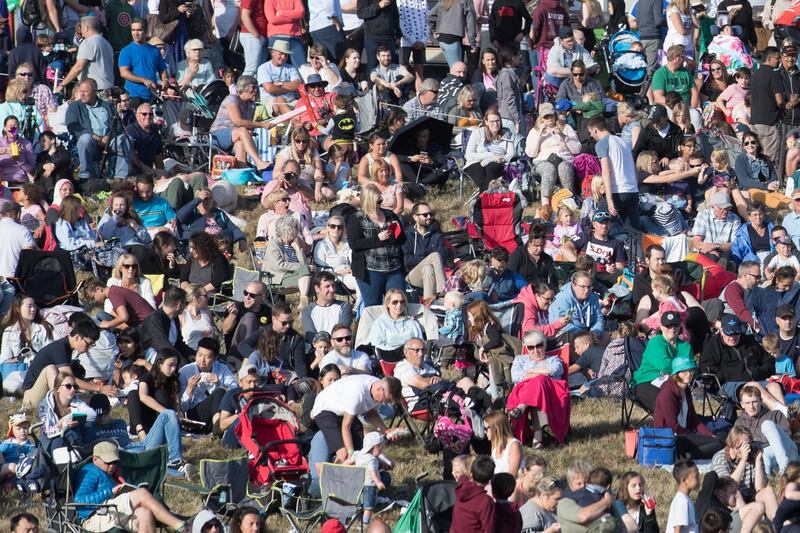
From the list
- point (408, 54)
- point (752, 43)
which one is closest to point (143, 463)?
point (408, 54)

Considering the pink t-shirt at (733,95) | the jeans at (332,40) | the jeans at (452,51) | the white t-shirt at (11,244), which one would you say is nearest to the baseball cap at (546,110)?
the jeans at (452,51)

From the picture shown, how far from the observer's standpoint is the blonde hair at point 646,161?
19391 millimetres

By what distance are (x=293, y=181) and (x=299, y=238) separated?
1.34 meters

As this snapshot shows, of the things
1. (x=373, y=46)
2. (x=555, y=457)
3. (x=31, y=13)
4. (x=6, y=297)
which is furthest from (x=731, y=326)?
(x=31, y=13)

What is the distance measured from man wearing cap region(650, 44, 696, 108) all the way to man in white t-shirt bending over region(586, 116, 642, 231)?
300 centimetres

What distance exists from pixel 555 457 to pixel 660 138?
657 centimetres

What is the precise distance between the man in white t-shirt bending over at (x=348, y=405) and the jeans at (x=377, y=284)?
294 centimetres

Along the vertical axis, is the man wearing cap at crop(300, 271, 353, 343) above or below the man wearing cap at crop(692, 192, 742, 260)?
above

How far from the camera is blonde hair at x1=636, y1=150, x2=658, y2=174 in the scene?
19391 millimetres

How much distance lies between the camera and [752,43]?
79.2 ft

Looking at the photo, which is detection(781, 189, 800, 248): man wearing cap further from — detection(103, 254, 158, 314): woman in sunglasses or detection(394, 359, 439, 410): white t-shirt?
detection(103, 254, 158, 314): woman in sunglasses

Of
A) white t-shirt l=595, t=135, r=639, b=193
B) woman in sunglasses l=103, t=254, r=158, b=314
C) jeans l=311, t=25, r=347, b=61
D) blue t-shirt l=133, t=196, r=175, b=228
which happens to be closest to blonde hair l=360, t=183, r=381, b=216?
woman in sunglasses l=103, t=254, r=158, b=314

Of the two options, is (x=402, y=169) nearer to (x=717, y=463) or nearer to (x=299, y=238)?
(x=299, y=238)

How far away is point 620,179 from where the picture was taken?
18547 mm
